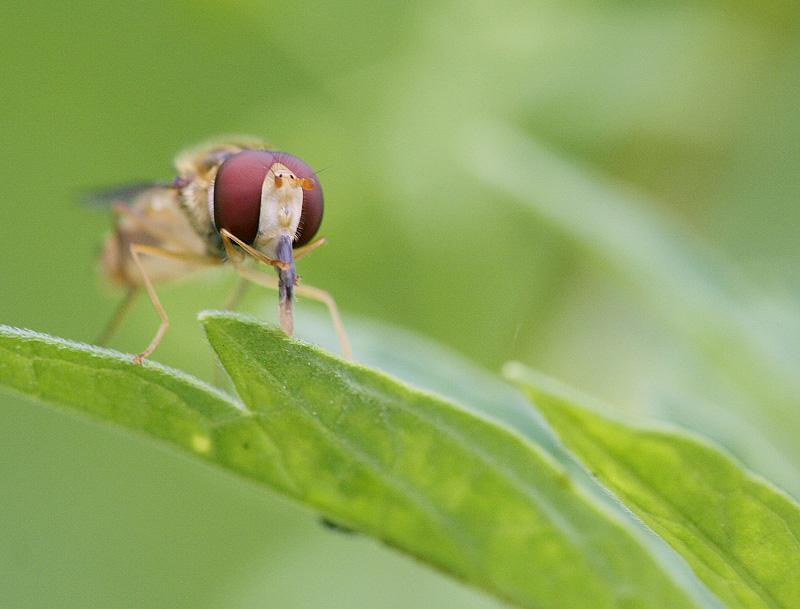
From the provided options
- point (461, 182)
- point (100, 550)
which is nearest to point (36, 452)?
point (100, 550)

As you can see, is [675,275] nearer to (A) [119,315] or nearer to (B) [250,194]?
(B) [250,194]

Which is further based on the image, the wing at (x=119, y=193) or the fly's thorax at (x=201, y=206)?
the wing at (x=119, y=193)

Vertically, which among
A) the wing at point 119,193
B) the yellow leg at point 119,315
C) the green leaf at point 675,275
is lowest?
the yellow leg at point 119,315

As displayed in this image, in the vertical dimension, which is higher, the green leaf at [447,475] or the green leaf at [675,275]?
the green leaf at [675,275]

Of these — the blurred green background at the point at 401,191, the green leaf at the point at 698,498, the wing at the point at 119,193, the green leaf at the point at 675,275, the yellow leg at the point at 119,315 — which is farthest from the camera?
the blurred green background at the point at 401,191

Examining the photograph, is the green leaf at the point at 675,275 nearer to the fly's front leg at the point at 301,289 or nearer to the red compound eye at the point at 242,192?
the fly's front leg at the point at 301,289

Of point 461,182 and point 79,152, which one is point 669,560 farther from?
point 79,152

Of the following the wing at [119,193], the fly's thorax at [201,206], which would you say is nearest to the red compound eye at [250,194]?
the fly's thorax at [201,206]
